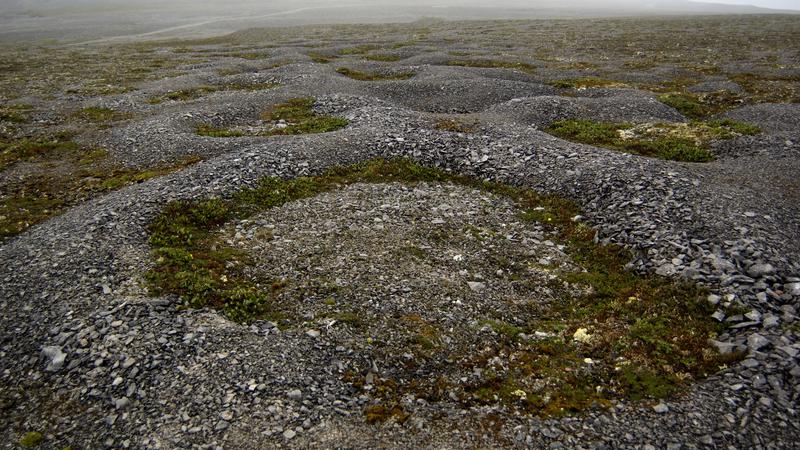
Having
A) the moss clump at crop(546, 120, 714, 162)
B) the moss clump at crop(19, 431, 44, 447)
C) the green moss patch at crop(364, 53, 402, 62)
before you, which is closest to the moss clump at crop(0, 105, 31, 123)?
the moss clump at crop(19, 431, 44, 447)

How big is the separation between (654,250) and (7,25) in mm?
200646

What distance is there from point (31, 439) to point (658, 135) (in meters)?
32.7

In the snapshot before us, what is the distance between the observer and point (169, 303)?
529 inches

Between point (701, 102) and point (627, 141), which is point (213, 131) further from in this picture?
point (701, 102)

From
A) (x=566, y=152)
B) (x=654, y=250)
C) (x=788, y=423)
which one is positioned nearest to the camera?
(x=788, y=423)

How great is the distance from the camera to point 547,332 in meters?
12.9

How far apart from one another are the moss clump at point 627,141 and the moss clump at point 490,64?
27056mm

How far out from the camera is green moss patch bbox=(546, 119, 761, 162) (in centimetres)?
2597

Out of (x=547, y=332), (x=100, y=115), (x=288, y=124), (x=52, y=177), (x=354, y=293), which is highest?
(x=100, y=115)

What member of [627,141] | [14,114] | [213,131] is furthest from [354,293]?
[14,114]

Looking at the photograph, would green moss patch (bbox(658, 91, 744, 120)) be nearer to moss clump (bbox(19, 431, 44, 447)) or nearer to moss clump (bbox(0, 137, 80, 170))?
moss clump (bbox(19, 431, 44, 447))

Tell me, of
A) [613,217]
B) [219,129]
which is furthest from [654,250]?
[219,129]

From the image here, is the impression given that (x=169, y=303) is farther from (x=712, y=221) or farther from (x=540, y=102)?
(x=540, y=102)

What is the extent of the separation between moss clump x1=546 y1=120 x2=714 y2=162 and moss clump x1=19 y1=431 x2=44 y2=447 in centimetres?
2849
